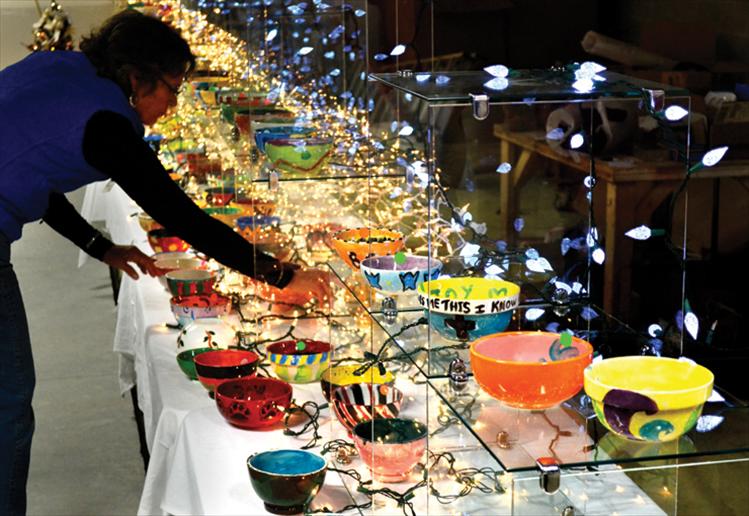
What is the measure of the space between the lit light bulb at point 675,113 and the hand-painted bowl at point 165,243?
1.86 metres

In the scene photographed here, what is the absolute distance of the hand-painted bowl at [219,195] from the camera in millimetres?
2871

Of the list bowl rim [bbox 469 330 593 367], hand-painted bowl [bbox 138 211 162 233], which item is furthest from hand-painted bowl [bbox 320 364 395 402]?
hand-painted bowl [bbox 138 211 162 233]

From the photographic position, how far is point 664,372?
3.60 ft

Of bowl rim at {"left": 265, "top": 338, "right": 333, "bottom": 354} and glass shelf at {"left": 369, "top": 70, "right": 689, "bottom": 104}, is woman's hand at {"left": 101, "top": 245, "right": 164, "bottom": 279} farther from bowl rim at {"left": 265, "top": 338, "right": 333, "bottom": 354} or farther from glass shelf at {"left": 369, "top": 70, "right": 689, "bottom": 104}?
glass shelf at {"left": 369, "top": 70, "right": 689, "bottom": 104}

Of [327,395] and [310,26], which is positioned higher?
[310,26]

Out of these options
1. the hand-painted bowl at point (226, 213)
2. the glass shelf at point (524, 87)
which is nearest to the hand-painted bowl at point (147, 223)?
the hand-painted bowl at point (226, 213)

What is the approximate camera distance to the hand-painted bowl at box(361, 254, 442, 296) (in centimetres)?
141

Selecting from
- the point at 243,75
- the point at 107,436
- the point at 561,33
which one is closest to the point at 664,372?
the point at 243,75

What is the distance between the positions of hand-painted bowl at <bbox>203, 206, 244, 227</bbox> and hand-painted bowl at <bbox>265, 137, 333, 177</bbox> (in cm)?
54

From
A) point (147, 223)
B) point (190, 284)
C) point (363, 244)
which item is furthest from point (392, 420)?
point (147, 223)

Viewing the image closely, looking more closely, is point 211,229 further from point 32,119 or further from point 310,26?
point 310,26

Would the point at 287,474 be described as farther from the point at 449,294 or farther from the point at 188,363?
the point at 188,363

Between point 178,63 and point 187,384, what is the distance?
0.62 m

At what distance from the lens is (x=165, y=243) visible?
9.63 ft
